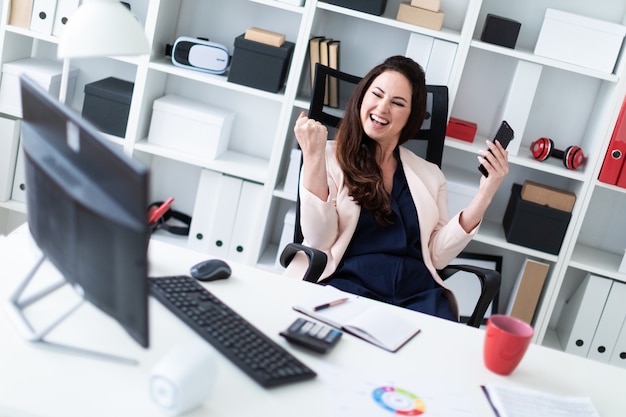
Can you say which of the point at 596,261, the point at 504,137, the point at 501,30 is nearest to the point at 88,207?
the point at 504,137

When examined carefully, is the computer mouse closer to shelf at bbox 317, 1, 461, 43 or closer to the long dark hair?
the long dark hair

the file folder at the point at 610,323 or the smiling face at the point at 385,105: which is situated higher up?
the smiling face at the point at 385,105

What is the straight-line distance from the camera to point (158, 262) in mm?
1814

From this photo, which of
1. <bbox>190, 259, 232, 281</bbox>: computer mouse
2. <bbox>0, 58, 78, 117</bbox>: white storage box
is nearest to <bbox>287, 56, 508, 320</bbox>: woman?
<bbox>190, 259, 232, 281</bbox>: computer mouse

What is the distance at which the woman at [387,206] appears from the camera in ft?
8.13

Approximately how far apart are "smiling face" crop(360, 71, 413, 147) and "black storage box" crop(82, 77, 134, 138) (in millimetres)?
1249

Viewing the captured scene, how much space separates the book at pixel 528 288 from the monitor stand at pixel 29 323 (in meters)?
2.32

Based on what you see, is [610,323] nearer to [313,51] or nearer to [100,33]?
[313,51]

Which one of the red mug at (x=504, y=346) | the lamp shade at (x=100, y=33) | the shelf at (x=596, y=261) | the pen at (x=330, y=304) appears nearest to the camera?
the lamp shade at (x=100, y=33)

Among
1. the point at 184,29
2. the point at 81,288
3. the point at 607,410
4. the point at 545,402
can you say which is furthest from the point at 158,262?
the point at 184,29

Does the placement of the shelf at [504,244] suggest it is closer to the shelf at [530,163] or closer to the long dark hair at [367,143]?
the shelf at [530,163]

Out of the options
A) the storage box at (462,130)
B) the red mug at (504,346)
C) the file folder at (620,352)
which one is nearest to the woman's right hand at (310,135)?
the red mug at (504,346)

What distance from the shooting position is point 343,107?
2.85m

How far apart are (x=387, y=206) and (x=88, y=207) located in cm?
150
